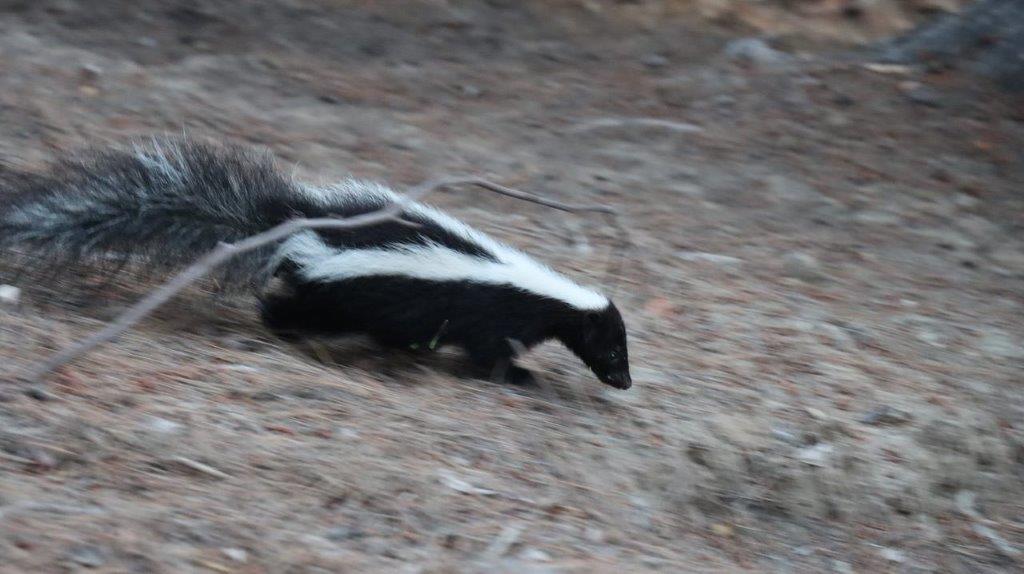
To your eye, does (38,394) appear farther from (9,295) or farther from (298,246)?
(298,246)

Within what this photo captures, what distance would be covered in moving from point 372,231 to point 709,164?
3.62m

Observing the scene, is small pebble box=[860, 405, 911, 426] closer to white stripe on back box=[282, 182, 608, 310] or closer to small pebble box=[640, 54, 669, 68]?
white stripe on back box=[282, 182, 608, 310]

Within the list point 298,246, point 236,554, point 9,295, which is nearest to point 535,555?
point 236,554

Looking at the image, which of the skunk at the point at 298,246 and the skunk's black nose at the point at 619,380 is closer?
the skunk at the point at 298,246

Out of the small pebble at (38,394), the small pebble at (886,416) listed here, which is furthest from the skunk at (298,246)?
the small pebble at (886,416)

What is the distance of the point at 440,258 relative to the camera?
4434 mm

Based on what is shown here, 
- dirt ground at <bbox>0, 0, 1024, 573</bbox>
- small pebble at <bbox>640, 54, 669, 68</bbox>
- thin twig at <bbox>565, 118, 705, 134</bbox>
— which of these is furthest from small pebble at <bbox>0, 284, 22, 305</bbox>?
small pebble at <bbox>640, 54, 669, 68</bbox>

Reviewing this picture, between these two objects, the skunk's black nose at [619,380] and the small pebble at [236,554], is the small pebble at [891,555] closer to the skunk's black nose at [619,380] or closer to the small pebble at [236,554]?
the skunk's black nose at [619,380]

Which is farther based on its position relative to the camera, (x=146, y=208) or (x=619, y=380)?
(x=619, y=380)

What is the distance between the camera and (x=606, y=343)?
15.6ft

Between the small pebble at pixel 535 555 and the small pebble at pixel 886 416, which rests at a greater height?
the small pebble at pixel 535 555

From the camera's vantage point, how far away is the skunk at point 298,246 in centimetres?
428

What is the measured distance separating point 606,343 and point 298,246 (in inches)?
49.7

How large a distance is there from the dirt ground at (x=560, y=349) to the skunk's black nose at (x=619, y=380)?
68 millimetres
